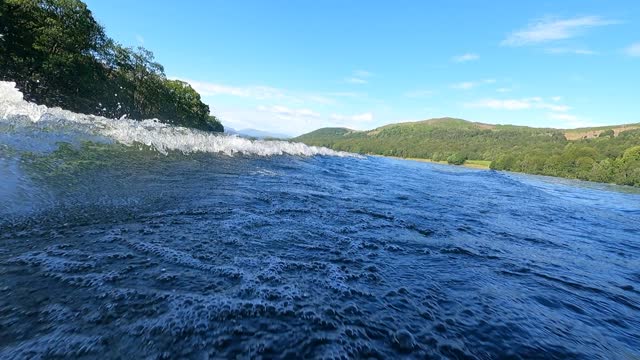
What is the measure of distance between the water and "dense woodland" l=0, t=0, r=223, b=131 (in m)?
43.0

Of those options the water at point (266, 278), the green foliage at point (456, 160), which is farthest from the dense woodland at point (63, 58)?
the green foliage at point (456, 160)

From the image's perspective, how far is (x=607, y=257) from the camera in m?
8.18

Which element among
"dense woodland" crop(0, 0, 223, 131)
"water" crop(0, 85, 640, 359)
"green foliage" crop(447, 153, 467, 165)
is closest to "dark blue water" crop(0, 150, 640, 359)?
"water" crop(0, 85, 640, 359)

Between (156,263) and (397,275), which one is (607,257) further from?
(156,263)

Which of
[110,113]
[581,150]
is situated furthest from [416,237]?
[581,150]

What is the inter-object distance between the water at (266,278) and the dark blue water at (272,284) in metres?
0.02

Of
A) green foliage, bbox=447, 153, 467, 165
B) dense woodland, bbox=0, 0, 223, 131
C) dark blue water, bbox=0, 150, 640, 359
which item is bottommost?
green foliage, bbox=447, 153, 467, 165

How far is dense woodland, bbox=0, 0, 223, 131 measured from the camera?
4078 centimetres

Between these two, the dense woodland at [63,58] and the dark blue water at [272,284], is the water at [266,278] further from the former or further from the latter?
the dense woodland at [63,58]

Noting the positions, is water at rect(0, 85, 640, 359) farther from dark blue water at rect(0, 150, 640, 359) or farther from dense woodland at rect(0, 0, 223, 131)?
dense woodland at rect(0, 0, 223, 131)

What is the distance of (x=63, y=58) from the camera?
43.4 m

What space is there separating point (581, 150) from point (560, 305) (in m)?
125

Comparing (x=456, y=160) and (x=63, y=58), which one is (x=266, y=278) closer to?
(x=63, y=58)

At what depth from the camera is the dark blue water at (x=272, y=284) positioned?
9.96 feet
